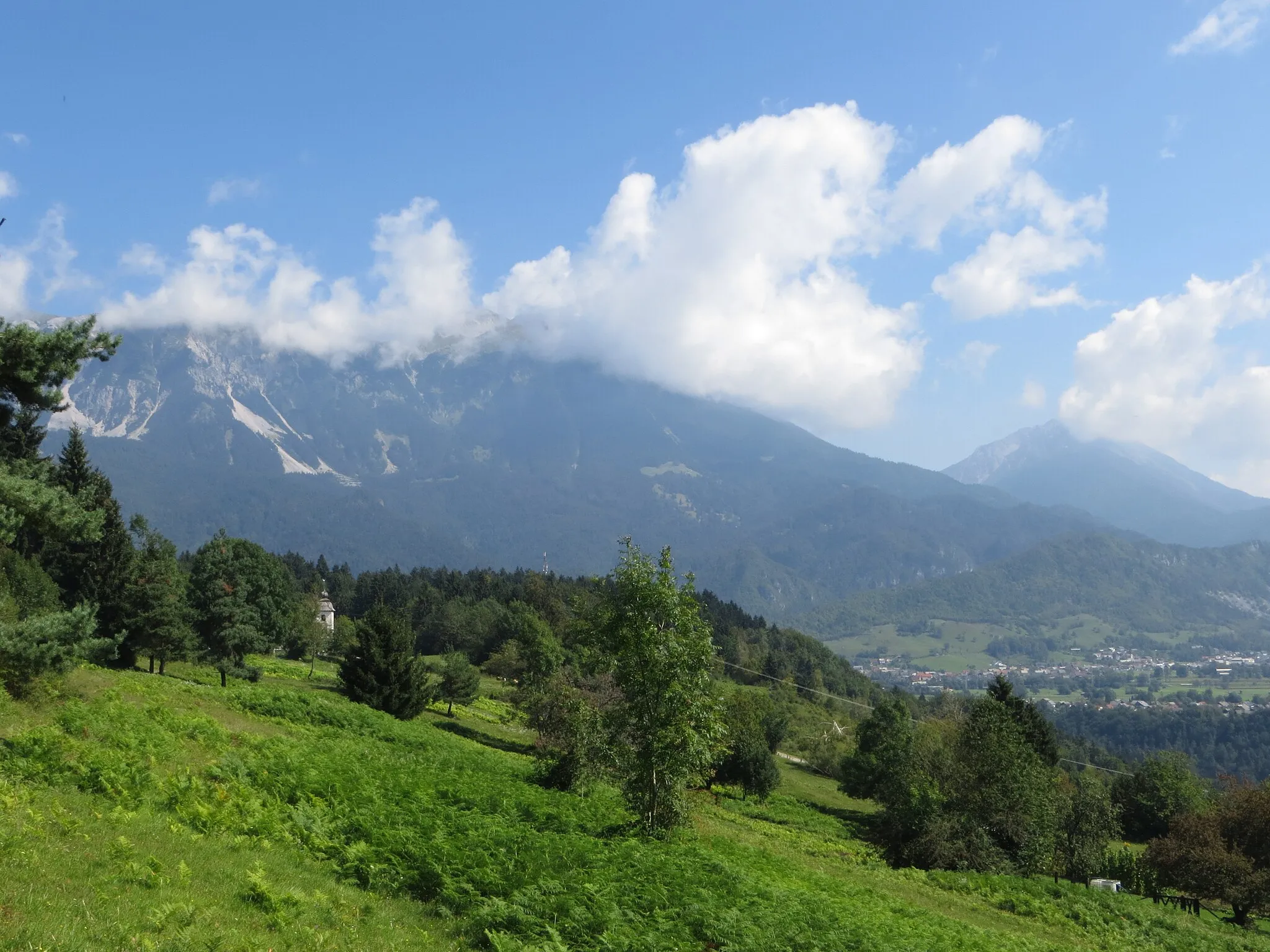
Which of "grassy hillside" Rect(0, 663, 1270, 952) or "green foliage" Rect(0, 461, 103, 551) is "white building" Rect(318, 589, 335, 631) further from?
"green foliage" Rect(0, 461, 103, 551)

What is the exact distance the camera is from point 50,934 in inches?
387

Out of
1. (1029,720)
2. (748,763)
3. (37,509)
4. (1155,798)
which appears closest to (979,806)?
(748,763)

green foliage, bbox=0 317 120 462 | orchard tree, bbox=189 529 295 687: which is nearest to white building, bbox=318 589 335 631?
orchard tree, bbox=189 529 295 687

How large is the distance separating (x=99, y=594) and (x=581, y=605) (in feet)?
125

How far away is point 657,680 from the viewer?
23.0 m

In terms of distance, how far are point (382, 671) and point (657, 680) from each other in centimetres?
3133

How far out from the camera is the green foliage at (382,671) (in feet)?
160

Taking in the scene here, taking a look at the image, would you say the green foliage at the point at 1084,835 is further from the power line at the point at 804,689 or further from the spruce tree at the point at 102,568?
the power line at the point at 804,689

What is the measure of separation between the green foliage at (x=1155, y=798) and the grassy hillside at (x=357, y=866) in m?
51.6

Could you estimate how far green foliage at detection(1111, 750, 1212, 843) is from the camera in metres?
74.8

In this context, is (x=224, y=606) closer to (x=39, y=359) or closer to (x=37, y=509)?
(x=37, y=509)

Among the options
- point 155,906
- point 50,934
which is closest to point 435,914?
point 155,906

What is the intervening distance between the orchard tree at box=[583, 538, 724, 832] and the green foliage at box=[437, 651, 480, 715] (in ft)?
141

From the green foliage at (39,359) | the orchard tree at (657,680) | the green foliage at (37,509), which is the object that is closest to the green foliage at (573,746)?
the orchard tree at (657,680)
